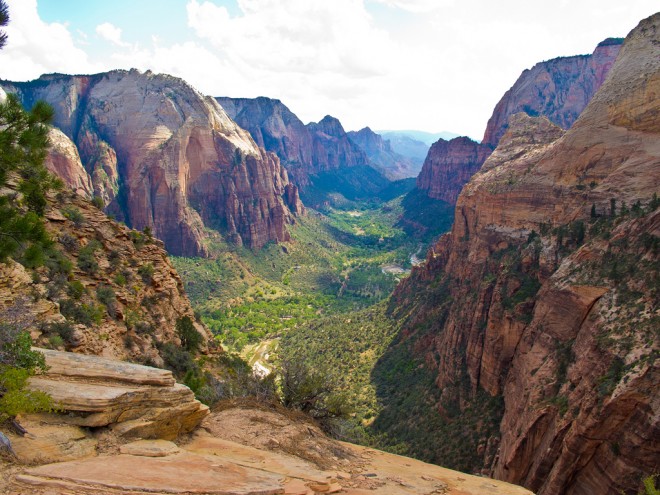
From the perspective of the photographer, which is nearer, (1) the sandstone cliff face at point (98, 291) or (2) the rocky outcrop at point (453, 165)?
(1) the sandstone cliff face at point (98, 291)

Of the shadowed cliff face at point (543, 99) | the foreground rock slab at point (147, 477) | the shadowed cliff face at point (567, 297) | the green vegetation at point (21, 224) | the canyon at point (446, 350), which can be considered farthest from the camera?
the shadowed cliff face at point (543, 99)

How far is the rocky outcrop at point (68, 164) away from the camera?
314ft

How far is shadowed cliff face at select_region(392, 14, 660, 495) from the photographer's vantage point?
20406mm

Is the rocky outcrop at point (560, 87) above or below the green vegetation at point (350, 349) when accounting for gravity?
above

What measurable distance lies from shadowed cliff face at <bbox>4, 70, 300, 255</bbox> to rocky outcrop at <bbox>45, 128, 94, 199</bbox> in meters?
3.82

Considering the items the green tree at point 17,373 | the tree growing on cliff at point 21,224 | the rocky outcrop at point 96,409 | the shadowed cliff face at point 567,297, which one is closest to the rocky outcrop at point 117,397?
the rocky outcrop at point 96,409

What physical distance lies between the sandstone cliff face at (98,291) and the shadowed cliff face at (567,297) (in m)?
23.3

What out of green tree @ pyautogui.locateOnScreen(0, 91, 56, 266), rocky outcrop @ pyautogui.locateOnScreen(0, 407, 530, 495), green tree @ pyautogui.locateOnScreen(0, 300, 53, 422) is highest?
green tree @ pyautogui.locateOnScreen(0, 91, 56, 266)

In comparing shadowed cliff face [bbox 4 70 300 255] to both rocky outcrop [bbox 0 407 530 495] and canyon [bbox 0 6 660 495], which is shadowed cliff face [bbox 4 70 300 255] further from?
rocky outcrop [bbox 0 407 530 495]

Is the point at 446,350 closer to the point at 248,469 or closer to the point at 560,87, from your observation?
the point at 248,469

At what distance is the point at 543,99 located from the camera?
149 m

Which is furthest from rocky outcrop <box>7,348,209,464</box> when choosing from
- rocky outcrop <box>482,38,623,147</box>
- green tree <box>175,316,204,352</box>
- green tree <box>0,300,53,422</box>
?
rocky outcrop <box>482,38,623,147</box>

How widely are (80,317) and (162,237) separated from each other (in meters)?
94.1

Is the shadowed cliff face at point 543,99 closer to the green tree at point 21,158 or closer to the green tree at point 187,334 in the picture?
the green tree at point 187,334
